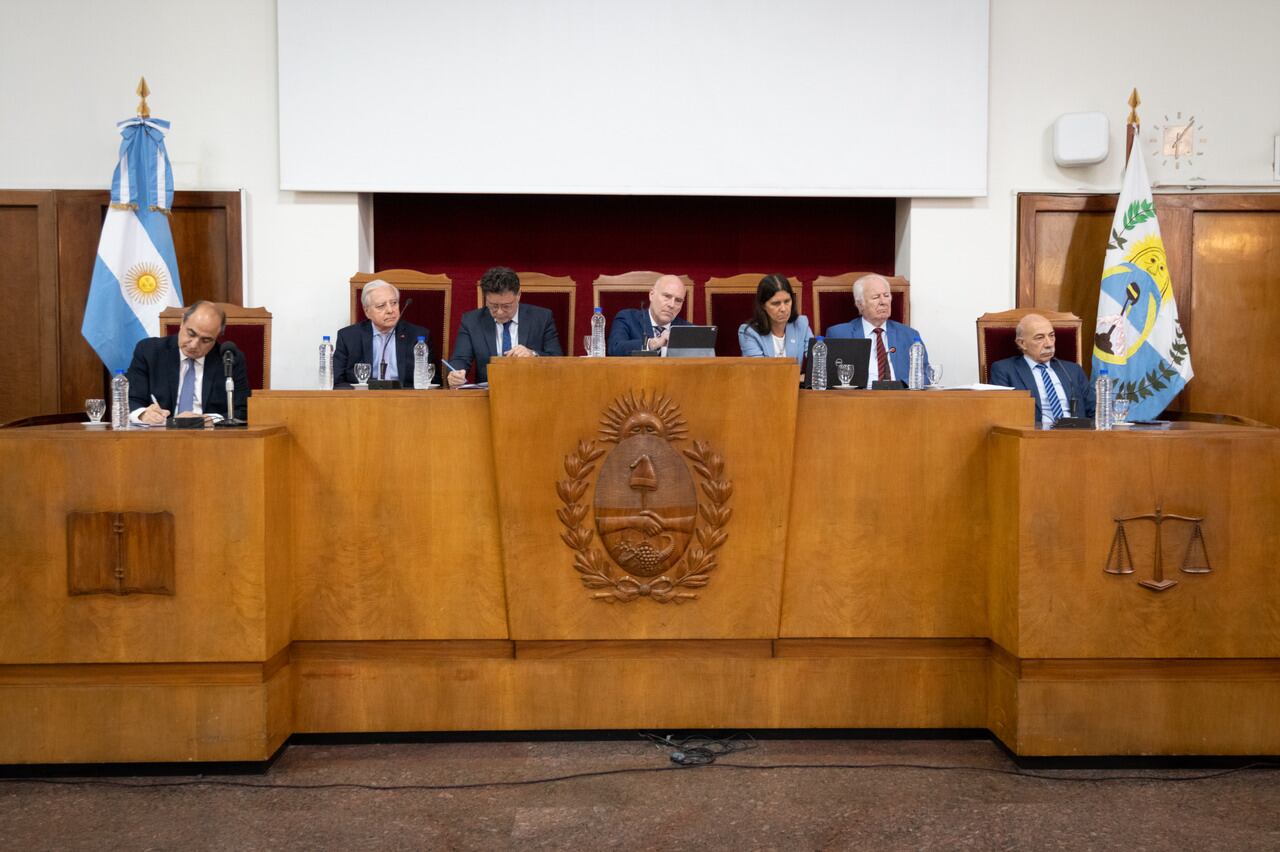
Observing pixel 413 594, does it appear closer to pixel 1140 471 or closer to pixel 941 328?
pixel 1140 471

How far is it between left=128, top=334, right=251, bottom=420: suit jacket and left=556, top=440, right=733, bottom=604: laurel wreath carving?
1765mm

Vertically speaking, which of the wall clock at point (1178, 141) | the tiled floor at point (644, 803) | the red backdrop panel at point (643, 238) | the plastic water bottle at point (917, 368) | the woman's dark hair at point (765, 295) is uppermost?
the wall clock at point (1178, 141)

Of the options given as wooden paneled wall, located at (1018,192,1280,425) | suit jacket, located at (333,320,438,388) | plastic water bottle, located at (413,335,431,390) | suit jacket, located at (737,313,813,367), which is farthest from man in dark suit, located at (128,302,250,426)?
wooden paneled wall, located at (1018,192,1280,425)

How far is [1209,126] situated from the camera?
17.9ft

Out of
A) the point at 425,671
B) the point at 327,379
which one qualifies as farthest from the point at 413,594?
the point at 327,379

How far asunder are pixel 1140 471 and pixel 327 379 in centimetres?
256

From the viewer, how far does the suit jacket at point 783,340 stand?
→ 14.1 feet

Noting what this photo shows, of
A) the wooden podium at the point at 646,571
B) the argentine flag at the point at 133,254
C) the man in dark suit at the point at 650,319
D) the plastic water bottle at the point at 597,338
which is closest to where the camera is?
the wooden podium at the point at 646,571

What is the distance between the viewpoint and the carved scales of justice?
2.67 m

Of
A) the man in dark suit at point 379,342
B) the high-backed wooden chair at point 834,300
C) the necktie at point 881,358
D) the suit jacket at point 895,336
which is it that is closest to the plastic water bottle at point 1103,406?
the necktie at point 881,358

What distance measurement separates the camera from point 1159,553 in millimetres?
2670

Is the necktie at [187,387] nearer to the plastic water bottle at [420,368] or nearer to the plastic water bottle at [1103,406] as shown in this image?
the plastic water bottle at [420,368]

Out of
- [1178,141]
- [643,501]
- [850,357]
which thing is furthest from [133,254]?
[1178,141]

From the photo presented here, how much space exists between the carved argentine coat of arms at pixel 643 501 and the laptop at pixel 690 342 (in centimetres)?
43
